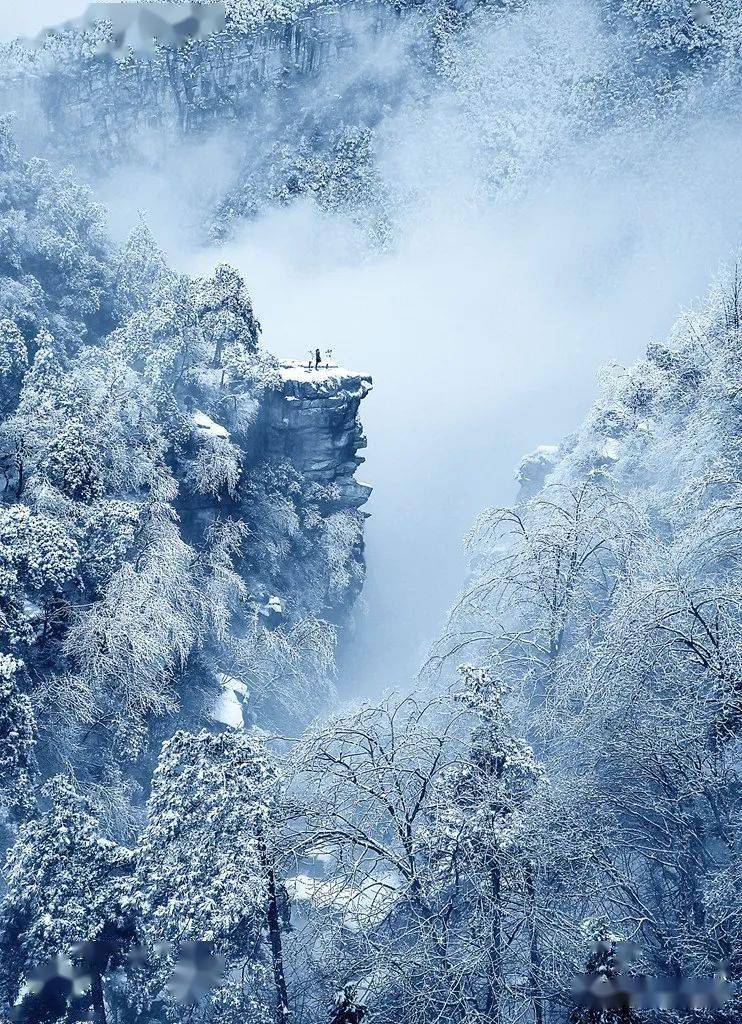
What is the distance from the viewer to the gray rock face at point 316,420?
24.0 meters

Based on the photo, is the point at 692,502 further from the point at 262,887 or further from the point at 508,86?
the point at 508,86

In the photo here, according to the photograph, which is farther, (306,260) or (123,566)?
(306,260)

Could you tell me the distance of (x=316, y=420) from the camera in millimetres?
24578

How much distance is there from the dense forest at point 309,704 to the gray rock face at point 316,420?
0.18m

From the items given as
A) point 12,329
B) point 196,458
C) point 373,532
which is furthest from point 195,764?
point 373,532

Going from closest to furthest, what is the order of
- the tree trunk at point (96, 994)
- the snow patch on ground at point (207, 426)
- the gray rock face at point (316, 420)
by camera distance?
1. the tree trunk at point (96, 994)
2. the snow patch on ground at point (207, 426)
3. the gray rock face at point (316, 420)

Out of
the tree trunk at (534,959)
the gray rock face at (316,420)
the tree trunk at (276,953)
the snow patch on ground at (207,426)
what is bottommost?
the tree trunk at (534,959)

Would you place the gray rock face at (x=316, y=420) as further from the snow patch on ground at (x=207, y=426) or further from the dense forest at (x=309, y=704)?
the snow patch on ground at (x=207, y=426)

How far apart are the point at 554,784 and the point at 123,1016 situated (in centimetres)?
758

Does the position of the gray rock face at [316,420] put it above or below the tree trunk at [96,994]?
above

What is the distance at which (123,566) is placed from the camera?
46.4ft

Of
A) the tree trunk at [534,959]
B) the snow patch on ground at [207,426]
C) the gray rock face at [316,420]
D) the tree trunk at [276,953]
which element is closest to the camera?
the tree trunk at [534,959]

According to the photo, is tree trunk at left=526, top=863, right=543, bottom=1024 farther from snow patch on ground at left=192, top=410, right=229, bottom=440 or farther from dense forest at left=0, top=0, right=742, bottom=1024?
snow patch on ground at left=192, top=410, right=229, bottom=440

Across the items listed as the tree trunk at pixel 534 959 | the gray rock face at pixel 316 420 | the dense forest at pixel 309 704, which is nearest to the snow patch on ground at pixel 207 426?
the dense forest at pixel 309 704
